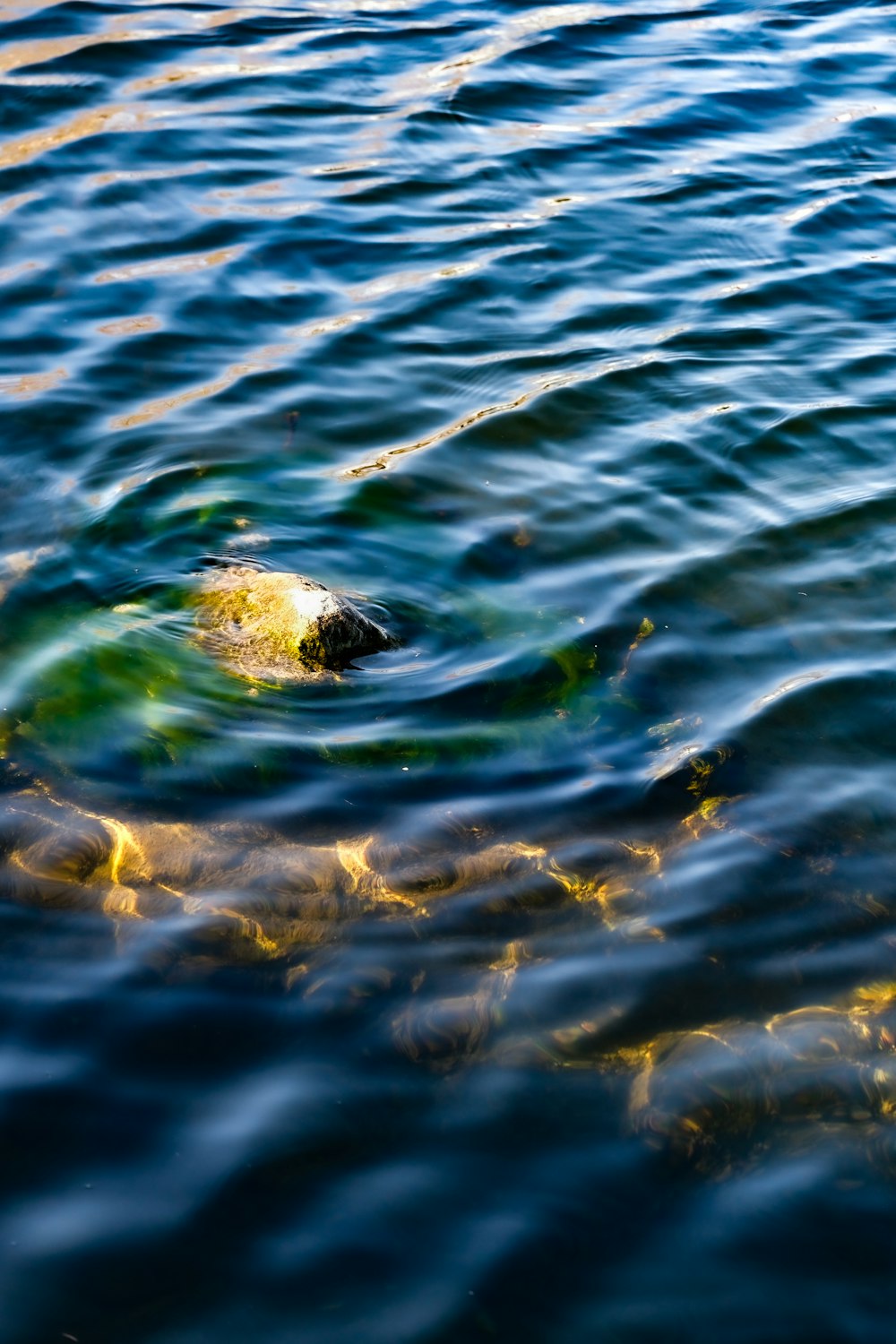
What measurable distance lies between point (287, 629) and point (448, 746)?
2.57ft

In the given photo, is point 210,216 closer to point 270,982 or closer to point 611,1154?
point 270,982

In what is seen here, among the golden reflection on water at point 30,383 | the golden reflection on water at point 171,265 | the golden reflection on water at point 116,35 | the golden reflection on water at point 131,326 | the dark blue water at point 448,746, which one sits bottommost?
the dark blue water at point 448,746

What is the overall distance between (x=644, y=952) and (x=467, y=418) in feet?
12.1

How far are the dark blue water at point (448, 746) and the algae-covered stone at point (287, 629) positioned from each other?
8 cm

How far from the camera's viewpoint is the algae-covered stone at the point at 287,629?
454cm

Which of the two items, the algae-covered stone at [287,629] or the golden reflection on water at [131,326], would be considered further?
the golden reflection on water at [131,326]

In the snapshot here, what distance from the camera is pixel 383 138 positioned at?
9438 mm

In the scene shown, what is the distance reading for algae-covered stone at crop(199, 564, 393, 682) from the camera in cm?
454

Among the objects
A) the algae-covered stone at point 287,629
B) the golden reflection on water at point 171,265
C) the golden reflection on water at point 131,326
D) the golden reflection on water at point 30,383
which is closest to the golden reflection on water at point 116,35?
the golden reflection on water at point 171,265

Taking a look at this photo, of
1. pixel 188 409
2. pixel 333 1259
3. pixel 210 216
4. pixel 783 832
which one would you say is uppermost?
pixel 210 216

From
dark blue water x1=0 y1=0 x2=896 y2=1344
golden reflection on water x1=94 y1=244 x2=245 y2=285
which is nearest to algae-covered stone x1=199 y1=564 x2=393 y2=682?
dark blue water x1=0 y1=0 x2=896 y2=1344

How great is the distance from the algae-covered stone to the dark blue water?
83mm

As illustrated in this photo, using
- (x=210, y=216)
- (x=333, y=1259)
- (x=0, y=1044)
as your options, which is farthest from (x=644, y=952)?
(x=210, y=216)

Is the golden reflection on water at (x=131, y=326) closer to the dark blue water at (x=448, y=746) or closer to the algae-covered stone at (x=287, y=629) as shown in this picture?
the dark blue water at (x=448, y=746)
